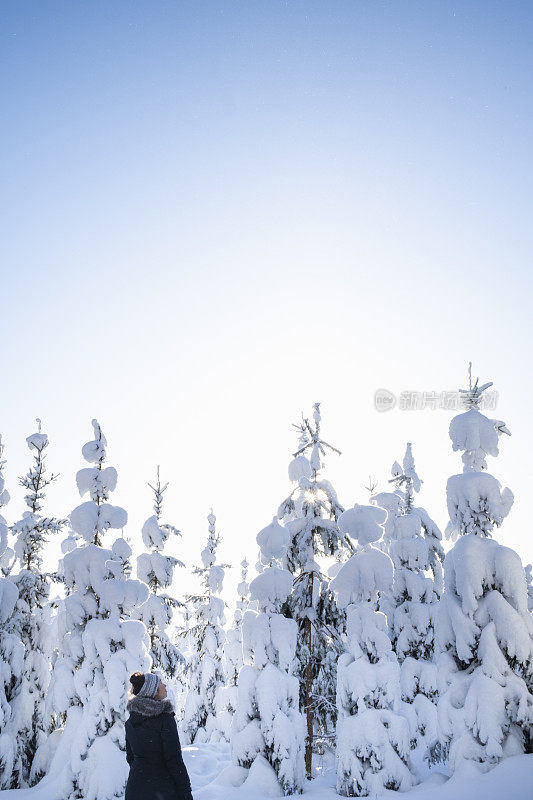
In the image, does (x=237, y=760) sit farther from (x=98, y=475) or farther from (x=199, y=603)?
A: (x=199, y=603)

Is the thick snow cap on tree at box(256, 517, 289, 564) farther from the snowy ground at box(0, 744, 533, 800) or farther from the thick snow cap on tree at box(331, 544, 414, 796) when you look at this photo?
the snowy ground at box(0, 744, 533, 800)

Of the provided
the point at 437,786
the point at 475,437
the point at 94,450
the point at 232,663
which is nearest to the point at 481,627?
the point at 437,786

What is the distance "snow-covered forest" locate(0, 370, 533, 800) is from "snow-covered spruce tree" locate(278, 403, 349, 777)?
0.17ft

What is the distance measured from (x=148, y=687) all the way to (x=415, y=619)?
16.7m

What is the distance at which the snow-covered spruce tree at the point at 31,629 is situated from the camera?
57.5ft

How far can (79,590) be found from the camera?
15664 millimetres

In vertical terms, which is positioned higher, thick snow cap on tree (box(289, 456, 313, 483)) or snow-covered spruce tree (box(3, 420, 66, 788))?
thick snow cap on tree (box(289, 456, 313, 483))

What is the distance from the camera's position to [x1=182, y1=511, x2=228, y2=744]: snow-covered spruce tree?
30688 mm

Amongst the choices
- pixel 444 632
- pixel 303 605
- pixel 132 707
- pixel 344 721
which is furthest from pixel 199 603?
pixel 132 707

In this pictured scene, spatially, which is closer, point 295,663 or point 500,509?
point 500,509

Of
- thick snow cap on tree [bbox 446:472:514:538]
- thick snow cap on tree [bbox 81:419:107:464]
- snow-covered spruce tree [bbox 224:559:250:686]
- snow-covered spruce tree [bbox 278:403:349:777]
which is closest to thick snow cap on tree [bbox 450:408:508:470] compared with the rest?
thick snow cap on tree [bbox 446:472:514:538]

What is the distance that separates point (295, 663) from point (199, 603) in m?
18.5

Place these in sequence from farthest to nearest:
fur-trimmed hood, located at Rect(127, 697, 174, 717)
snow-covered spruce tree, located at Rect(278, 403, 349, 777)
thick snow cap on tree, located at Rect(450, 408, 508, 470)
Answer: snow-covered spruce tree, located at Rect(278, 403, 349, 777) → thick snow cap on tree, located at Rect(450, 408, 508, 470) → fur-trimmed hood, located at Rect(127, 697, 174, 717)

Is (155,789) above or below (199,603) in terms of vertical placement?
below
